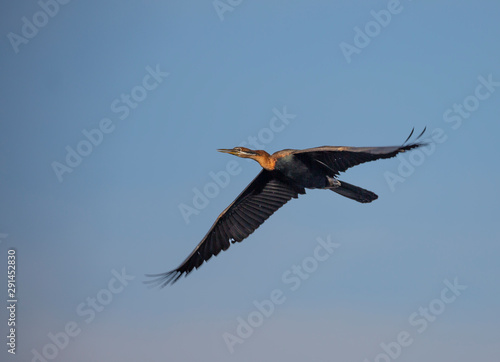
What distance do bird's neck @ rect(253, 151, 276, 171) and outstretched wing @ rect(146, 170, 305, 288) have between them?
1.13 metres

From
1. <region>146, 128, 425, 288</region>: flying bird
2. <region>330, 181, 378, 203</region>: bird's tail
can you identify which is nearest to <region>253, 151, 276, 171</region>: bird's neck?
<region>146, 128, 425, 288</region>: flying bird

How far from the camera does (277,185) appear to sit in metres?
20.6

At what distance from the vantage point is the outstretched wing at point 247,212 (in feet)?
67.0

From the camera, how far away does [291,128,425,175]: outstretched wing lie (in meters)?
16.9

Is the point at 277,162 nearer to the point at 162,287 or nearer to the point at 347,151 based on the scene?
the point at 347,151

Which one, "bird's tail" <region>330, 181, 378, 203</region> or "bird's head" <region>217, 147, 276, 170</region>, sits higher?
"bird's tail" <region>330, 181, 378, 203</region>

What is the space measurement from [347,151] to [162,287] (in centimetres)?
535

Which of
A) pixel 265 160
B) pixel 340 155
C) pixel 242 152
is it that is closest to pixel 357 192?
pixel 340 155

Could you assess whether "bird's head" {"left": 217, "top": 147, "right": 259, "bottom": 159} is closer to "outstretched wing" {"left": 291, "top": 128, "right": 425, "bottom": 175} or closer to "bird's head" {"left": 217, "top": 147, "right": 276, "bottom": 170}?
"bird's head" {"left": 217, "top": 147, "right": 276, "bottom": 170}

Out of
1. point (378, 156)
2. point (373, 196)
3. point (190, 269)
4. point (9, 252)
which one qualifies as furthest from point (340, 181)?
point (9, 252)

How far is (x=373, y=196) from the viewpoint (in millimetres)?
19391

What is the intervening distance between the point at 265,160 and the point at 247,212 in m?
2.11

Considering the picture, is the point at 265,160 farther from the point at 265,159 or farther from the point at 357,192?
the point at 357,192

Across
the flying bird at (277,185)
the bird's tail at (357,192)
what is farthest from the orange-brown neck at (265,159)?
the bird's tail at (357,192)
